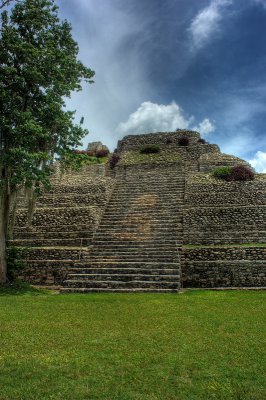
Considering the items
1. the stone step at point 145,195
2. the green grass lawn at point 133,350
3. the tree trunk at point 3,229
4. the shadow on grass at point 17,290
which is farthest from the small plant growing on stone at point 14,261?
the stone step at point 145,195

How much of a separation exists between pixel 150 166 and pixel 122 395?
84.8ft

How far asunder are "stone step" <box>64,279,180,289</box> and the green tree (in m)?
3.38

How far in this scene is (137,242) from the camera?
1777 centimetres

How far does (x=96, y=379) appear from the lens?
216 inches

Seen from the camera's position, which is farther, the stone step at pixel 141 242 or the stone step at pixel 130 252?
the stone step at pixel 141 242

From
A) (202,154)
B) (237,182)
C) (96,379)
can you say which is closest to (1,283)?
(96,379)

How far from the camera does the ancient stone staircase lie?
14.7 metres

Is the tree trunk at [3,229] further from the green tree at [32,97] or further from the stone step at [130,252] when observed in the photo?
the stone step at [130,252]

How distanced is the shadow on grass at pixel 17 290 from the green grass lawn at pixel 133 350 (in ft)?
8.46

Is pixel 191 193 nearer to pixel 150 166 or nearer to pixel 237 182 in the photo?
pixel 237 182

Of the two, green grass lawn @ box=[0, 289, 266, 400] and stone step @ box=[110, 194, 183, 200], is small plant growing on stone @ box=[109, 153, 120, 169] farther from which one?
green grass lawn @ box=[0, 289, 266, 400]

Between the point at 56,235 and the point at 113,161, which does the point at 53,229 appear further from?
the point at 113,161

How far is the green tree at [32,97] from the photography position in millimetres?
14891

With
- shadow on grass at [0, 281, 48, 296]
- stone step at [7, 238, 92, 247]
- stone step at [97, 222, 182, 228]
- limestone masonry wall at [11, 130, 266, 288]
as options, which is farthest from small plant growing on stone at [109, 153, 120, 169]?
shadow on grass at [0, 281, 48, 296]
